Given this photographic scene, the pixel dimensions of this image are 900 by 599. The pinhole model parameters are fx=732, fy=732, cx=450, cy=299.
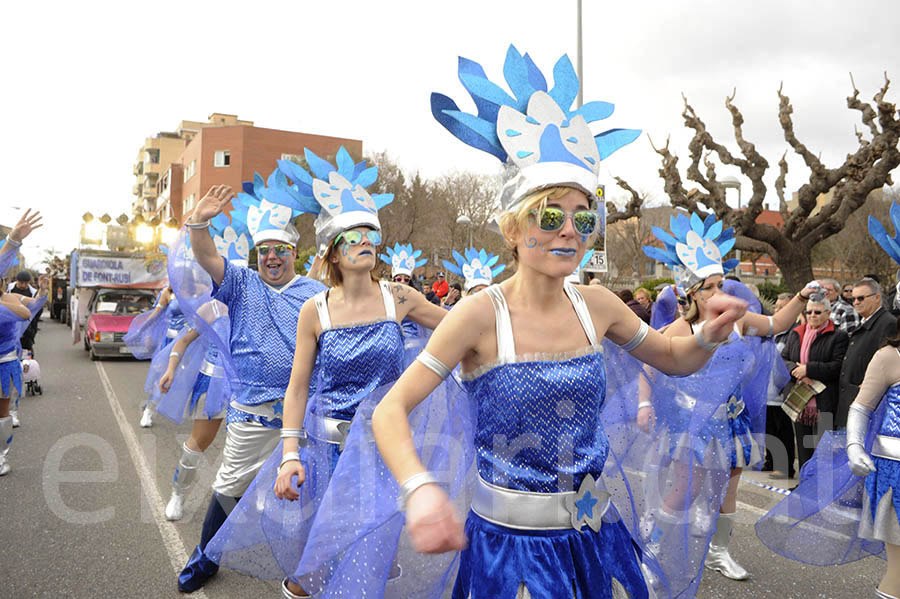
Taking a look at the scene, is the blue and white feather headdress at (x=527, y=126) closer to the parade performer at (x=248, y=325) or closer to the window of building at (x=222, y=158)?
the parade performer at (x=248, y=325)

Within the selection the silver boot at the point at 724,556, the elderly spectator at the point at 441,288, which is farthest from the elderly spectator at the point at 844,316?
the elderly spectator at the point at 441,288

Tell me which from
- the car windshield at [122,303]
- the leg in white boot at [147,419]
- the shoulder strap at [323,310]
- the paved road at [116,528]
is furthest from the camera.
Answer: the car windshield at [122,303]

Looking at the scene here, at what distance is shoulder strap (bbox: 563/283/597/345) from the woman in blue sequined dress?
1199 mm

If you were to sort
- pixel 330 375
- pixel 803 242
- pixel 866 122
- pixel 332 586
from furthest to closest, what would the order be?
1. pixel 803 242
2. pixel 866 122
3. pixel 330 375
4. pixel 332 586

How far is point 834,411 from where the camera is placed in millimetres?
7297

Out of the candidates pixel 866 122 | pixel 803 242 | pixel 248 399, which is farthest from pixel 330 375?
pixel 803 242

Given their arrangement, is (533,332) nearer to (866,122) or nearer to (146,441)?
(146,441)

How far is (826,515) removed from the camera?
12.1 ft

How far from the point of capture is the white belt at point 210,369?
6012 mm

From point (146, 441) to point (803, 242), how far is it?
1989 cm

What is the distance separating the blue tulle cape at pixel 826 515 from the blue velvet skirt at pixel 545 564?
1.97 metres

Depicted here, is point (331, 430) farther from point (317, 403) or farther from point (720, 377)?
point (720, 377)

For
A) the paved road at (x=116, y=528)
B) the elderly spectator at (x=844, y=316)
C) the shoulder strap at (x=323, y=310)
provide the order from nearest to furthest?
the shoulder strap at (x=323, y=310) → the paved road at (x=116, y=528) → the elderly spectator at (x=844, y=316)

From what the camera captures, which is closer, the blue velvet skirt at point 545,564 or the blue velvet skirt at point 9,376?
the blue velvet skirt at point 545,564
